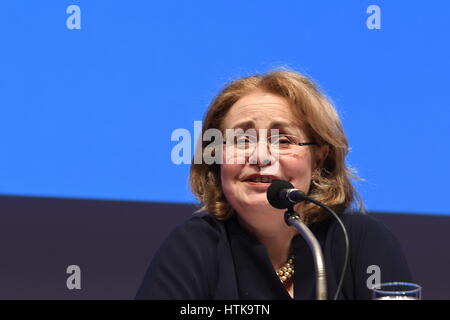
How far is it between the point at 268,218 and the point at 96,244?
4.02 ft

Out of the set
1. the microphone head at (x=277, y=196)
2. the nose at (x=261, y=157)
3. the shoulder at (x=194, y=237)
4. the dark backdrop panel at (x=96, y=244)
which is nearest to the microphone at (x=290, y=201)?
the microphone head at (x=277, y=196)

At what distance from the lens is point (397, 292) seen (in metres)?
1.12

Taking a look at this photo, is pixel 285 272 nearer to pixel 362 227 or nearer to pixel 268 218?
pixel 268 218

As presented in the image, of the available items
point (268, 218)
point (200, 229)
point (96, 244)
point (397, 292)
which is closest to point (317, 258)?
point (397, 292)

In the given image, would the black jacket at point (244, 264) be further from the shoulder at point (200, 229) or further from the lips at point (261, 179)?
the lips at point (261, 179)

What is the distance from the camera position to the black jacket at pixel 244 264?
1526 mm

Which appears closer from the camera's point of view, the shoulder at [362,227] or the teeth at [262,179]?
the teeth at [262,179]

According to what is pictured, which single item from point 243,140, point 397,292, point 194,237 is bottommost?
point 397,292

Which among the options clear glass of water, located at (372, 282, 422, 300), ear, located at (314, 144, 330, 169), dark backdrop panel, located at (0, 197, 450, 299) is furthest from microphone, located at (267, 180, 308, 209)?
dark backdrop panel, located at (0, 197, 450, 299)

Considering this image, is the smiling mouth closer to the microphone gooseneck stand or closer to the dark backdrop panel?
the microphone gooseneck stand

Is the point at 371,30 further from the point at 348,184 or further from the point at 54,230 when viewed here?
the point at 54,230

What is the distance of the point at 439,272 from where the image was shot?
2.71 metres

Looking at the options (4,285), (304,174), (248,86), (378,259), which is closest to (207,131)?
(248,86)

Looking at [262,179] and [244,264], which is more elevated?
[262,179]
